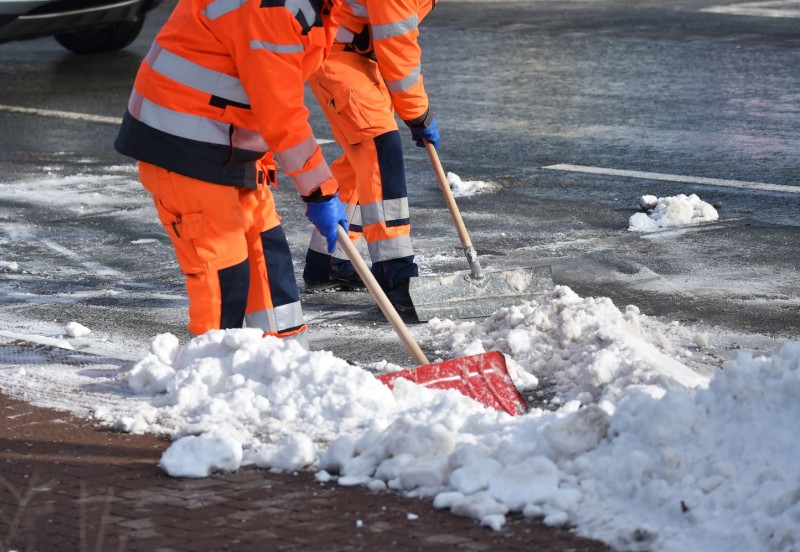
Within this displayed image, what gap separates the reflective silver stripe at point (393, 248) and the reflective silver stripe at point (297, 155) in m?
1.73

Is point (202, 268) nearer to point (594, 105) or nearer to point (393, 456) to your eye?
point (393, 456)

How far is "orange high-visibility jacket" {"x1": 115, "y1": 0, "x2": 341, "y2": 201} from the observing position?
188 inches

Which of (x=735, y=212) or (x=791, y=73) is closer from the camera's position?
(x=735, y=212)

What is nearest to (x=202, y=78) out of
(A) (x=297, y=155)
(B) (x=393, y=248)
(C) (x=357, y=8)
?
(A) (x=297, y=155)

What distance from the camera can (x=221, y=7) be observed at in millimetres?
4809

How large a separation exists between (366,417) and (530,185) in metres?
4.51

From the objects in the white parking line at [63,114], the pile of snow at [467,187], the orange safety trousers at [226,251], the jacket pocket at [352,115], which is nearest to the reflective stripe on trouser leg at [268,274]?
the orange safety trousers at [226,251]

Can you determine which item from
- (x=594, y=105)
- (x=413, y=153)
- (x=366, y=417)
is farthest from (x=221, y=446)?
(x=594, y=105)

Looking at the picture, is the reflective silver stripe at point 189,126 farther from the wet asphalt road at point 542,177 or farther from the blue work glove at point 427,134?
the blue work glove at point 427,134

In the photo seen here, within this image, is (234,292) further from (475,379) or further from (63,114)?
(63,114)

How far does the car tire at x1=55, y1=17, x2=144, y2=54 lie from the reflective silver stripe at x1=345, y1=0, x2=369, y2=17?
28.8 ft

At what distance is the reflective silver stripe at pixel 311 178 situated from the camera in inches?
197

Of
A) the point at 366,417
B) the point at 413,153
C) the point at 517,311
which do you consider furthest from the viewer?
the point at 413,153

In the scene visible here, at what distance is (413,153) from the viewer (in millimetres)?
9961
